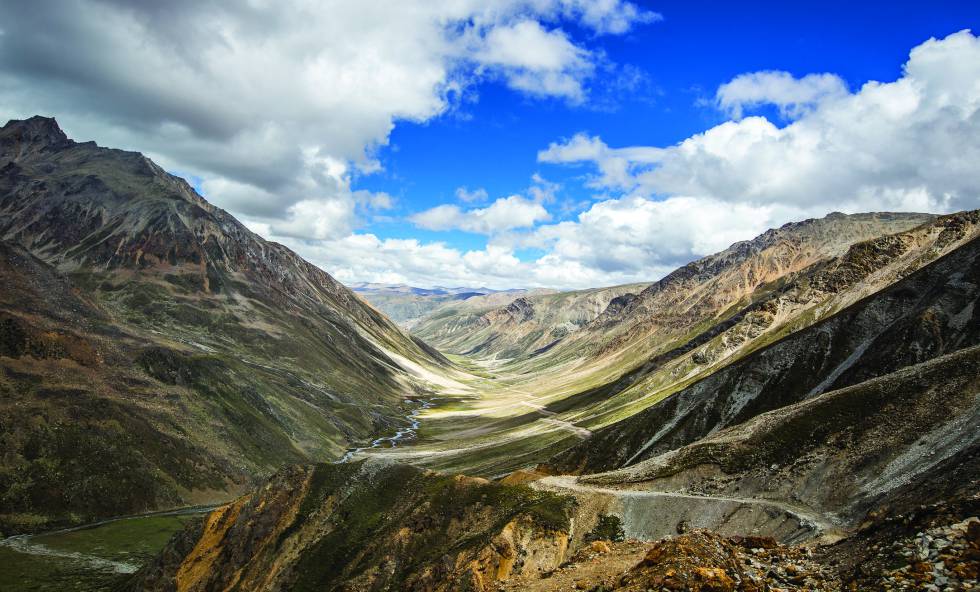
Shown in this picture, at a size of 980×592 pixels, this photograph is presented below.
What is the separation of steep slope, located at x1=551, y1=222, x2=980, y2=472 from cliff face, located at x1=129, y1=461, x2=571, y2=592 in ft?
138

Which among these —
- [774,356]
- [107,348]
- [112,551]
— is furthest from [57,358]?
[774,356]

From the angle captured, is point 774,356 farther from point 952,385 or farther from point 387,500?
point 387,500

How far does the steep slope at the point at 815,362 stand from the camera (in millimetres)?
78188

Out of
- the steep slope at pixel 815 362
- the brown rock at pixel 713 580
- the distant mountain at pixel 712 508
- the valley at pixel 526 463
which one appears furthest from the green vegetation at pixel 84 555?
the brown rock at pixel 713 580

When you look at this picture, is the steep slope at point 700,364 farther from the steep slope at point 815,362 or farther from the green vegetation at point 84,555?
the green vegetation at point 84,555

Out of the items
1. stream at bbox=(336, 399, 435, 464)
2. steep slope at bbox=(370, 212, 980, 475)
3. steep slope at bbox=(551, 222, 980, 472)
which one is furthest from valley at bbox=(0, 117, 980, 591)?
stream at bbox=(336, 399, 435, 464)

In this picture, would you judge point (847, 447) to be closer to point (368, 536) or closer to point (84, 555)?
point (368, 536)

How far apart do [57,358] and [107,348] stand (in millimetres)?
14892

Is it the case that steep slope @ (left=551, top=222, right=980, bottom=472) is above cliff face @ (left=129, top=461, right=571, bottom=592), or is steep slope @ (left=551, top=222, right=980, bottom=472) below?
above

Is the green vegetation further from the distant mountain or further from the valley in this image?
the distant mountain

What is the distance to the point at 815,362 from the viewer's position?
300 feet

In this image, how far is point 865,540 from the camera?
906 inches

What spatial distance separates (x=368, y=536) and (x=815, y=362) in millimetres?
83143

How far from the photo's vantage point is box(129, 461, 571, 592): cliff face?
4141cm
